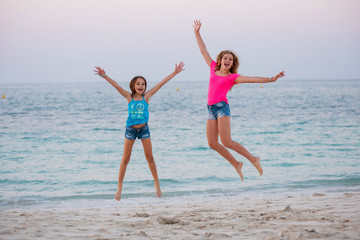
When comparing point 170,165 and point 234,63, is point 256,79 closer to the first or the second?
point 234,63

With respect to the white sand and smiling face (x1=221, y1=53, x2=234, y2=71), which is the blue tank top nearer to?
smiling face (x1=221, y1=53, x2=234, y2=71)

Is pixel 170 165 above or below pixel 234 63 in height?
below

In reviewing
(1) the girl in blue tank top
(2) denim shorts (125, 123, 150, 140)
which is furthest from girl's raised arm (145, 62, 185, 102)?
(2) denim shorts (125, 123, 150, 140)

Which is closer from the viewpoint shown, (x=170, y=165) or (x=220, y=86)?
(x=220, y=86)

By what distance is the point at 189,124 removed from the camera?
2516cm

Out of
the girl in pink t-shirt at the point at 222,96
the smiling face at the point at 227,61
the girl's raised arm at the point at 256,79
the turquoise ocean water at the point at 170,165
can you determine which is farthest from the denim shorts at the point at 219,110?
the turquoise ocean water at the point at 170,165

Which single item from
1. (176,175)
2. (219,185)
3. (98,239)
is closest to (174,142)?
(176,175)

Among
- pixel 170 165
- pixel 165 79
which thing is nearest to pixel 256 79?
pixel 165 79

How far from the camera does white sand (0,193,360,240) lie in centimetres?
502

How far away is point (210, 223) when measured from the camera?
582 cm

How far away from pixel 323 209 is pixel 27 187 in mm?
7692

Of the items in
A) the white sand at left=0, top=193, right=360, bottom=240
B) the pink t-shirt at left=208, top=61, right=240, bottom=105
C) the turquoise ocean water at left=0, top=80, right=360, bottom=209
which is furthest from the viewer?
the turquoise ocean water at left=0, top=80, right=360, bottom=209

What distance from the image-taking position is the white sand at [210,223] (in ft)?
16.5

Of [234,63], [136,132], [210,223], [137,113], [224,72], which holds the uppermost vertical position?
[234,63]
